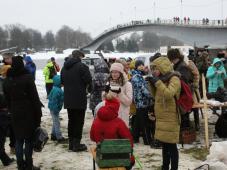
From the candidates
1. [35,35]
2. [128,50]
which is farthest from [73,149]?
[35,35]

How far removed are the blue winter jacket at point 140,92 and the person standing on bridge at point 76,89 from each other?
3.25ft

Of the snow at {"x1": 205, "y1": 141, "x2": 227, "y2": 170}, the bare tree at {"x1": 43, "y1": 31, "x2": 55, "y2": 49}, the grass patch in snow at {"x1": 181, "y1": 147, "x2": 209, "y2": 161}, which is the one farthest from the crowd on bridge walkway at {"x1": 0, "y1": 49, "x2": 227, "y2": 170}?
the bare tree at {"x1": 43, "y1": 31, "x2": 55, "y2": 49}

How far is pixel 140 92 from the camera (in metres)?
8.54

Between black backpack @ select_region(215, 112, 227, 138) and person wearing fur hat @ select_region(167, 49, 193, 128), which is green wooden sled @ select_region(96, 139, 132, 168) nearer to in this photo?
person wearing fur hat @ select_region(167, 49, 193, 128)

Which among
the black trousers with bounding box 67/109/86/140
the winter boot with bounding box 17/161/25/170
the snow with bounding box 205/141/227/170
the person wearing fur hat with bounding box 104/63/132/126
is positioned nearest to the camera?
the snow with bounding box 205/141/227/170

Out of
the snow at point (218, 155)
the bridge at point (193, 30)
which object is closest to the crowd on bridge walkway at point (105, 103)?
the snow at point (218, 155)

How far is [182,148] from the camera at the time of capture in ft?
27.2

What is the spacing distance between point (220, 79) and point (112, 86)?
5.22 metres

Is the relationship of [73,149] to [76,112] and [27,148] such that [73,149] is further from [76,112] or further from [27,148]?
[27,148]

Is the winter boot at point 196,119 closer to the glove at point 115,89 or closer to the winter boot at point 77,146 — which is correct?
the winter boot at point 77,146

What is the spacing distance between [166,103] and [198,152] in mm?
2347

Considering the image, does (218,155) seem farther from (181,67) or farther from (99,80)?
(99,80)

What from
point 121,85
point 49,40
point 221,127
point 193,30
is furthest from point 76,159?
point 49,40

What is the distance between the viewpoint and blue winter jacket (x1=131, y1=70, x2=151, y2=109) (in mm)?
8523
